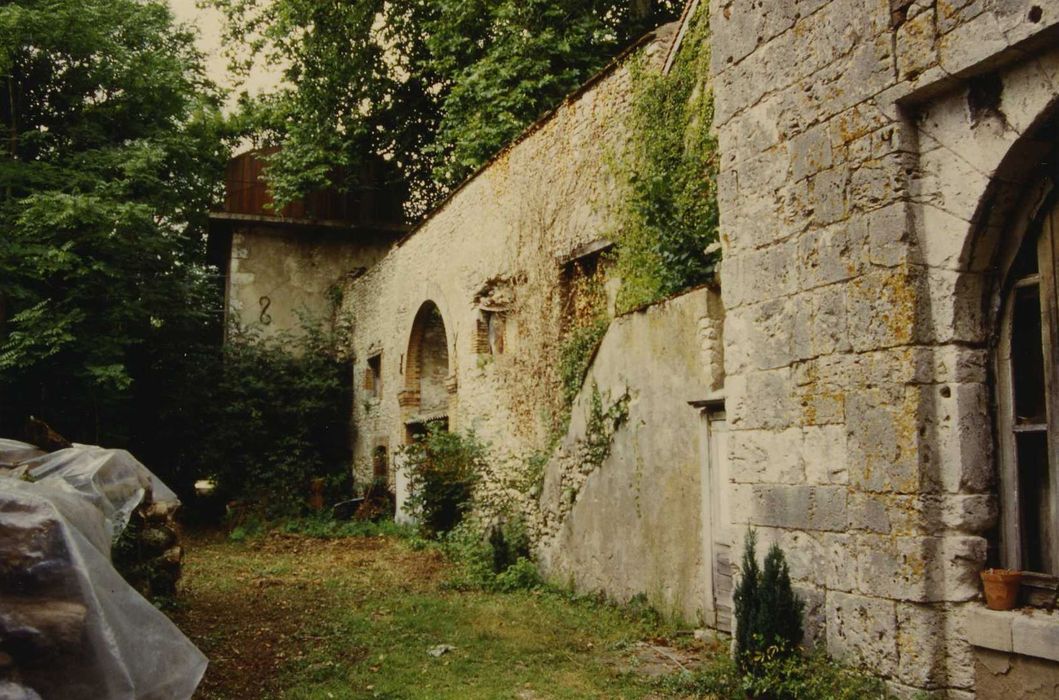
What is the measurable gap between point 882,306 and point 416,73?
14602 millimetres

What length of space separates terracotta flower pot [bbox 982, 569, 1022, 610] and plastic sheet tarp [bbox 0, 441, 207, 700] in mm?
3529

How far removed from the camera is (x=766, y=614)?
447 centimetres

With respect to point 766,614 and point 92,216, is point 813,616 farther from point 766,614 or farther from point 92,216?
point 92,216

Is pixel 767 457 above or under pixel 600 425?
under

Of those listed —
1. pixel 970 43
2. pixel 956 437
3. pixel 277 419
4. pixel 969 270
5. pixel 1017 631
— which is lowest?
pixel 1017 631

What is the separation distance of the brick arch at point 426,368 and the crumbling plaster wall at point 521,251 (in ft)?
2.06

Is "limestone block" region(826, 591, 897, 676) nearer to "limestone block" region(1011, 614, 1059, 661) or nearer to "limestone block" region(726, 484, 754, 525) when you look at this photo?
"limestone block" region(1011, 614, 1059, 661)

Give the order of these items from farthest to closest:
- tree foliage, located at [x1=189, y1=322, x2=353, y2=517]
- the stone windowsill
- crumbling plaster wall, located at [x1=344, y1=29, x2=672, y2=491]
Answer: tree foliage, located at [x1=189, y1=322, x2=353, y2=517]
crumbling plaster wall, located at [x1=344, y1=29, x2=672, y2=491]
the stone windowsill

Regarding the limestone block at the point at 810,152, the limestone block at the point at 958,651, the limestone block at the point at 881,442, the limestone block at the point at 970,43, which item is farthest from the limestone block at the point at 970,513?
the limestone block at the point at 970,43

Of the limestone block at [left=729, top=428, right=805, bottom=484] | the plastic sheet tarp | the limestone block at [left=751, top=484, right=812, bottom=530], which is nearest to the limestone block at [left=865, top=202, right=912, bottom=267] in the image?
the limestone block at [left=729, top=428, right=805, bottom=484]

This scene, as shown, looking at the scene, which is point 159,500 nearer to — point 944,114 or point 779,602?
point 779,602

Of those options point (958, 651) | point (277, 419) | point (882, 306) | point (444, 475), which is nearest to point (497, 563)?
point (444, 475)

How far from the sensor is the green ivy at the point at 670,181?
23.1 ft

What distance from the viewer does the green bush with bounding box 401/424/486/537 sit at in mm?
10914
